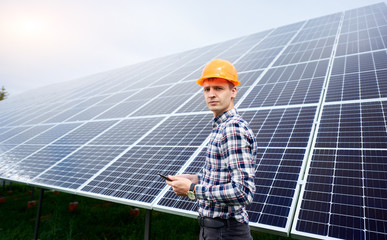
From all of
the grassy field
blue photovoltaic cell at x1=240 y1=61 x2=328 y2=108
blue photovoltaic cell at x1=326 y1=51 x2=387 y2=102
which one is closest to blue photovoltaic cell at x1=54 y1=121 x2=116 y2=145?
the grassy field

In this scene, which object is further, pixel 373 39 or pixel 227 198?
pixel 373 39

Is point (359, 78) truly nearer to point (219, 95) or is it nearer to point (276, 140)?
point (276, 140)

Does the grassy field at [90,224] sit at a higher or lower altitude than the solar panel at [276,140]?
lower

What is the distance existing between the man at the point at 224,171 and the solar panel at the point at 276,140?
1.17 metres

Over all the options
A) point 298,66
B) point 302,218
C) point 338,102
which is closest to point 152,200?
point 302,218

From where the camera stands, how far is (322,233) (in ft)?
8.96

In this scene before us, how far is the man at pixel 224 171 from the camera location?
180cm

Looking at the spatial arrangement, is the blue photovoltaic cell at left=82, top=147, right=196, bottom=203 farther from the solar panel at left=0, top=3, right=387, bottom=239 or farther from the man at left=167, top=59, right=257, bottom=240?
the man at left=167, top=59, right=257, bottom=240

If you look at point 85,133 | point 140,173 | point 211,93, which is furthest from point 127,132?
point 211,93

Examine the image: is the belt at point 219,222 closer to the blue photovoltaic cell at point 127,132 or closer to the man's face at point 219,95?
the man's face at point 219,95

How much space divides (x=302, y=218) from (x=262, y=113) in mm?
3041

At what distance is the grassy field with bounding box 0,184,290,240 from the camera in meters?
7.79

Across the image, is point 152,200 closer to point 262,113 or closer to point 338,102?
point 262,113

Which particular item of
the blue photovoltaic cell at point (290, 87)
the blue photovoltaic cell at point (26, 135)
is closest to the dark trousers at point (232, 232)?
the blue photovoltaic cell at point (290, 87)
